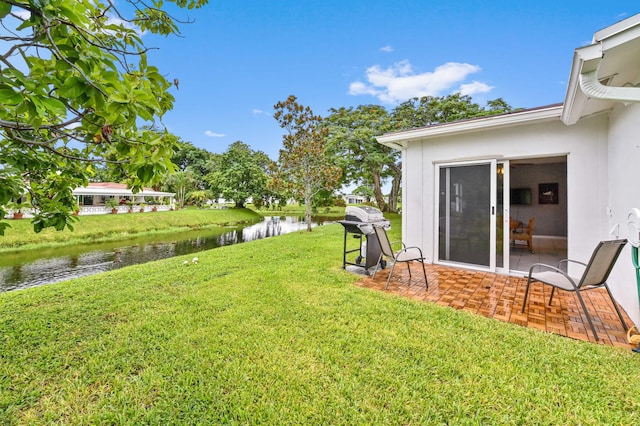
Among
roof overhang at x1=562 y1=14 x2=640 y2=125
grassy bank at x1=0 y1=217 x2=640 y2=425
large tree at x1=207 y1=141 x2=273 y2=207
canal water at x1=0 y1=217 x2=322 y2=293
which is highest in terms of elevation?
large tree at x1=207 y1=141 x2=273 y2=207

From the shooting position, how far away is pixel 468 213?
549 centimetres

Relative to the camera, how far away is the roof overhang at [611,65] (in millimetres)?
2357

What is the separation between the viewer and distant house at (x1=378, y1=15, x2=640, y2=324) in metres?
2.87

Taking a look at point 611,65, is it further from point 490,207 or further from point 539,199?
point 539,199

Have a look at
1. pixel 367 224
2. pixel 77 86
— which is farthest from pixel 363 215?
pixel 77 86

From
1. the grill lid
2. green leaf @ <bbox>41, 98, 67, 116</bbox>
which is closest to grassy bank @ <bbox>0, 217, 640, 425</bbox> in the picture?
the grill lid

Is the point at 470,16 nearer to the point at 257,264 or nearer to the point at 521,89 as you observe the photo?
the point at 521,89

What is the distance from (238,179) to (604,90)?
88.3 feet

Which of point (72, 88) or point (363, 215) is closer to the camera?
point (72, 88)

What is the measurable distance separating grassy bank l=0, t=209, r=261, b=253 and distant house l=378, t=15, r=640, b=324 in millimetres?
10862

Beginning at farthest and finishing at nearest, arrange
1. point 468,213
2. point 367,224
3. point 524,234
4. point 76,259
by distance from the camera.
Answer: point 76,259
point 524,234
point 468,213
point 367,224

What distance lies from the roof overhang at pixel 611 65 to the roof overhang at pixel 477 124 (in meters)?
1.33

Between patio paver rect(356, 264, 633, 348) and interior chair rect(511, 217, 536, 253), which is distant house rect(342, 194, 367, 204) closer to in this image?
interior chair rect(511, 217, 536, 253)

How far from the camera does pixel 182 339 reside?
280 cm
